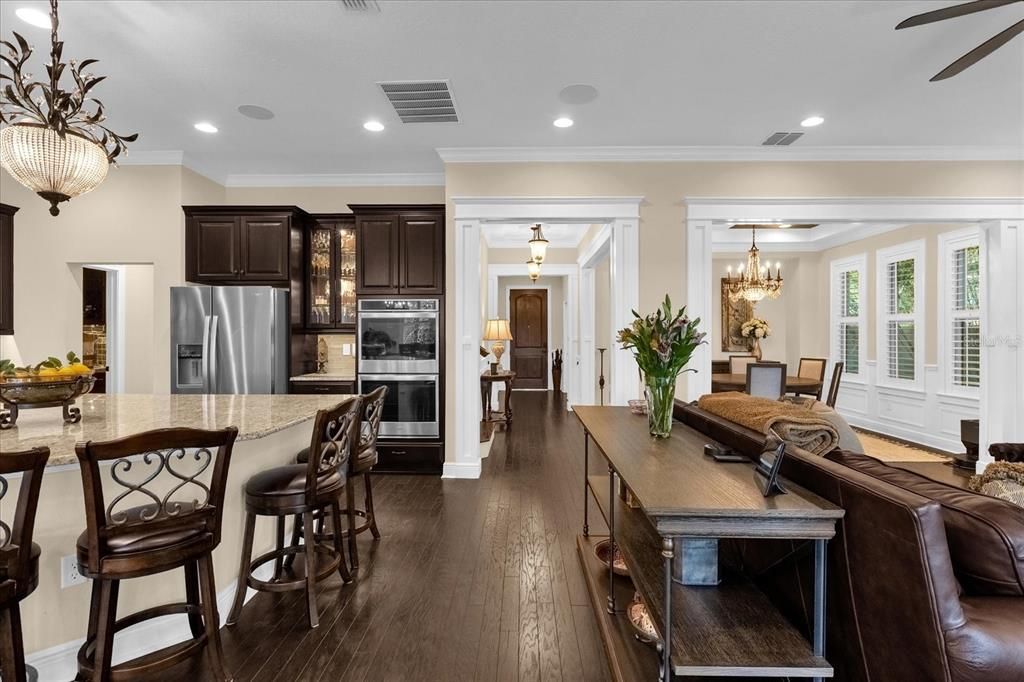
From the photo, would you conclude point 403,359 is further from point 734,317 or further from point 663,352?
point 734,317

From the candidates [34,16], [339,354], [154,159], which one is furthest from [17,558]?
[154,159]

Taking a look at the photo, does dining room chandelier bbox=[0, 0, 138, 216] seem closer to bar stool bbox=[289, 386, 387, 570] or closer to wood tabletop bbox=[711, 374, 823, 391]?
bar stool bbox=[289, 386, 387, 570]

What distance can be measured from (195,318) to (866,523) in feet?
16.8

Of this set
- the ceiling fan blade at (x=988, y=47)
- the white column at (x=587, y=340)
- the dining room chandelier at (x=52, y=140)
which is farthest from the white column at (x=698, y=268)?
the dining room chandelier at (x=52, y=140)

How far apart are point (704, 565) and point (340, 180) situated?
16.7 feet

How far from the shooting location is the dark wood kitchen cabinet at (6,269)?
437cm

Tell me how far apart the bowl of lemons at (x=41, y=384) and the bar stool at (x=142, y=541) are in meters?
0.64

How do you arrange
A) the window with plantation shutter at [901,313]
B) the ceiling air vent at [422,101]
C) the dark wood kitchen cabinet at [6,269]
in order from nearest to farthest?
the ceiling air vent at [422,101] → the dark wood kitchen cabinet at [6,269] → the window with plantation shutter at [901,313]

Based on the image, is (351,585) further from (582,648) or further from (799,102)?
(799,102)

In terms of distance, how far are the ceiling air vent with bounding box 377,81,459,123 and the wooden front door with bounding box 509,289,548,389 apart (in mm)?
7424

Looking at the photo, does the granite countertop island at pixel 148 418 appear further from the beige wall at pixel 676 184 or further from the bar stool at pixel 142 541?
the beige wall at pixel 676 184

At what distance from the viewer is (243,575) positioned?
7.45 ft

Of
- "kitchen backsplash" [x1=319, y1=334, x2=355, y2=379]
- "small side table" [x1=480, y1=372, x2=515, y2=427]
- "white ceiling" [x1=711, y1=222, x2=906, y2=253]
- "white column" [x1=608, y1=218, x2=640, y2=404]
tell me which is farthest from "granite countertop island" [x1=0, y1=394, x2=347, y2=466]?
"white ceiling" [x1=711, y1=222, x2=906, y2=253]

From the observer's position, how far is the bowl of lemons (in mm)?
1979
